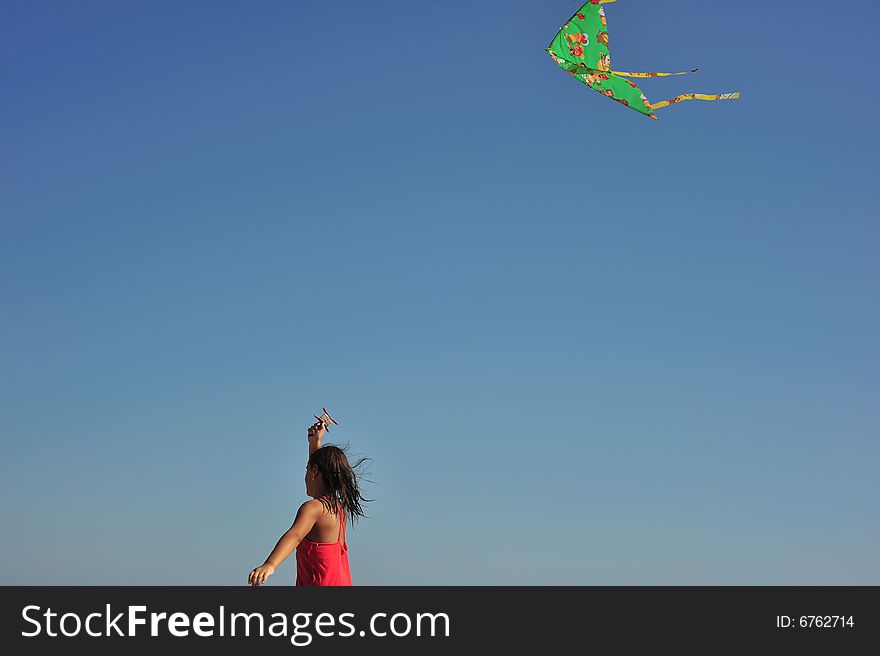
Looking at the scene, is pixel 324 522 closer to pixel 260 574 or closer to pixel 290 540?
pixel 290 540

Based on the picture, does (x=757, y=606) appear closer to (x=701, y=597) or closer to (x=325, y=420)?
(x=701, y=597)

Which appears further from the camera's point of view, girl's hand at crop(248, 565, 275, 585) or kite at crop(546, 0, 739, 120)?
kite at crop(546, 0, 739, 120)

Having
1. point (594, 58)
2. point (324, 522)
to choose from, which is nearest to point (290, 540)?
point (324, 522)

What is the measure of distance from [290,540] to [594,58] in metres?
10.5

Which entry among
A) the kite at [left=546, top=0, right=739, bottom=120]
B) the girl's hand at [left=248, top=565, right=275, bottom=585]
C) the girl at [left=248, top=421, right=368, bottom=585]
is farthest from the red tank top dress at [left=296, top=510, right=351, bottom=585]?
the kite at [left=546, top=0, right=739, bottom=120]

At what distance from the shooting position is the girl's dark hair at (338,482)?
10250mm

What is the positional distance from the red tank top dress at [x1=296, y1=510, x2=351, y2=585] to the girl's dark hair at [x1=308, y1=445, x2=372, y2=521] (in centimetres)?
21

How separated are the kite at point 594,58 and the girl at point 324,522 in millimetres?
8588

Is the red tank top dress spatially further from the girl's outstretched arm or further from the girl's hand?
the girl's hand

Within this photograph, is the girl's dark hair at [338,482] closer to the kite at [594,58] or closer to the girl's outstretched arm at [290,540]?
the girl's outstretched arm at [290,540]

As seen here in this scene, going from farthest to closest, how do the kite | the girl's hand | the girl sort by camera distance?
the kite, the girl, the girl's hand

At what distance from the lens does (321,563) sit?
996cm

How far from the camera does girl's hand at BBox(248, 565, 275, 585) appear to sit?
884 centimetres

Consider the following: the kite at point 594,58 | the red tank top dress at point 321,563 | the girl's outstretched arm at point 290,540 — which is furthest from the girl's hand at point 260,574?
the kite at point 594,58
